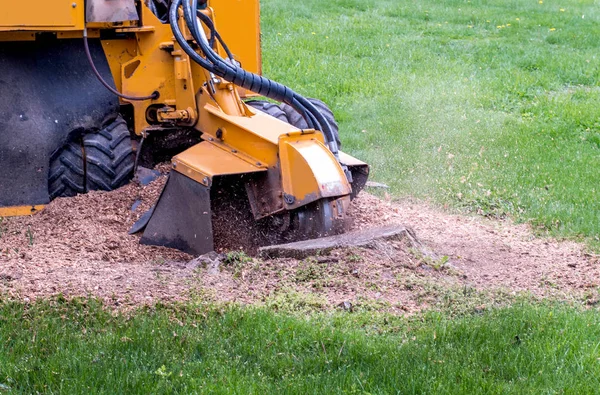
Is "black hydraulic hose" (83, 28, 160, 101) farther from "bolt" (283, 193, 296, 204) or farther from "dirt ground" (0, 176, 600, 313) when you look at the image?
"bolt" (283, 193, 296, 204)

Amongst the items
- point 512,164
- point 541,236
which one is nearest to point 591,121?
point 512,164

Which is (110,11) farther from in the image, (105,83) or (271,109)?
(271,109)

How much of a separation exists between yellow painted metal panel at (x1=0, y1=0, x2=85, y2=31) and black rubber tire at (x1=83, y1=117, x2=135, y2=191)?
2.55 ft

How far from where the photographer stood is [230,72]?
19.1 ft

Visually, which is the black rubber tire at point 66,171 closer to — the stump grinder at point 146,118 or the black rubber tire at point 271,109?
the stump grinder at point 146,118

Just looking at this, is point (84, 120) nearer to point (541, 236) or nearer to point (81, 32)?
point (81, 32)

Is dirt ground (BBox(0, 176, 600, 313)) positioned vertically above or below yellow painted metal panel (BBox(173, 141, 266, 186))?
below

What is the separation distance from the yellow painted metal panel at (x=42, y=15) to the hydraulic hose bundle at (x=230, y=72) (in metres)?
0.67

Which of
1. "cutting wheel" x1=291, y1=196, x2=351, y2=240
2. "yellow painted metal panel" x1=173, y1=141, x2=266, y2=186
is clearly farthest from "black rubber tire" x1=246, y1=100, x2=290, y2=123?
"cutting wheel" x1=291, y1=196, x2=351, y2=240

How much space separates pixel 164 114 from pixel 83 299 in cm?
206

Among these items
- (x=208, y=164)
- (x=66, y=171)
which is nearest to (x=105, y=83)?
(x=66, y=171)

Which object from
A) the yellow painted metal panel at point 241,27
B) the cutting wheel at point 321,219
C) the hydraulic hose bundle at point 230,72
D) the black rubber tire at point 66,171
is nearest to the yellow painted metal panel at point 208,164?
the cutting wheel at point 321,219

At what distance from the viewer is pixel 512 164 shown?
27.6 ft

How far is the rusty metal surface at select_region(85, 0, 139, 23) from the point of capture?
6.16 m
